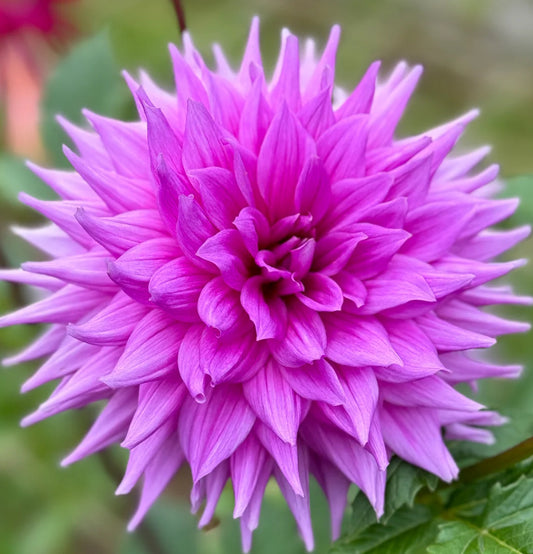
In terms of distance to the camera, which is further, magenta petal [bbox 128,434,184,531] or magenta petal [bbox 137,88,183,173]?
magenta petal [bbox 128,434,184,531]

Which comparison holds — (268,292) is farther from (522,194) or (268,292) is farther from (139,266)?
(522,194)

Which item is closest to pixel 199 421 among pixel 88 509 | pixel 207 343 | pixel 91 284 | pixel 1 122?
pixel 207 343

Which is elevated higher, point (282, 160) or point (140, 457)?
point (282, 160)

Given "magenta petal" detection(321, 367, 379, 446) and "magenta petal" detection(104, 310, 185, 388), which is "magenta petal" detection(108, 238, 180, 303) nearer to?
"magenta petal" detection(104, 310, 185, 388)

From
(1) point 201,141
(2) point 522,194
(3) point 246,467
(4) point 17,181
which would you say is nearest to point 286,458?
(3) point 246,467

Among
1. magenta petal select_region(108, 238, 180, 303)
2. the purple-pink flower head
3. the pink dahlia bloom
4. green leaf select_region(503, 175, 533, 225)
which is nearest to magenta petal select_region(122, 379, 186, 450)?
the purple-pink flower head

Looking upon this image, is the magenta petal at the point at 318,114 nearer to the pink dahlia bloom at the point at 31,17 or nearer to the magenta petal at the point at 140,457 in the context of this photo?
the magenta petal at the point at 140,457
